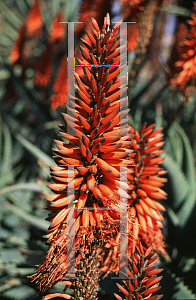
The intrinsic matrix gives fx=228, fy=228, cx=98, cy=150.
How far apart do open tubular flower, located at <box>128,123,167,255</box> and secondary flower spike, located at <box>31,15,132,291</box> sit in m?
0.13

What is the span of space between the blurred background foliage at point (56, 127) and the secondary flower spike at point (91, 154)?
0.24 m

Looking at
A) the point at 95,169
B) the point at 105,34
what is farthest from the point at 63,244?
the point at 105,34

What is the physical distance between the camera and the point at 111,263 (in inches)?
25.4

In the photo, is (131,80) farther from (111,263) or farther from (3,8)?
(3,8)

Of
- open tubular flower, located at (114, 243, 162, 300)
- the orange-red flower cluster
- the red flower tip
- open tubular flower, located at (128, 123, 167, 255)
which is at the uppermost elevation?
the red flower tip

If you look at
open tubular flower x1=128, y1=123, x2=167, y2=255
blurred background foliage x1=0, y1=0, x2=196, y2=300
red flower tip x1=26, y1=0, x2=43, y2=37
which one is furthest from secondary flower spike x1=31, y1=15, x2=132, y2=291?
red flower tip x1=26, y1=0, x2=43, y2=37

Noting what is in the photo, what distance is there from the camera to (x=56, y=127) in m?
1.40

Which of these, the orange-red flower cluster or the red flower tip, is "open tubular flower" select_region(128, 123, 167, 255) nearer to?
the orange-red flower cluster

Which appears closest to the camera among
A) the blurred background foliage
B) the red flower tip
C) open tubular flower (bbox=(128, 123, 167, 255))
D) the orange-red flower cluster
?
open tubular flower (bbox=(128, 123, 167, 255))

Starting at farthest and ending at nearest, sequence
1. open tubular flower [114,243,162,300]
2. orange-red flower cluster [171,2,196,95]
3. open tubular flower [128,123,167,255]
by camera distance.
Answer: orange-red flower cluster [171,2,196,95] → open tubular flower [128,123,167,255] → open tubular flower [114,243,162,300]

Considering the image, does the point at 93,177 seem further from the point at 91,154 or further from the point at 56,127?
the point at 56,127

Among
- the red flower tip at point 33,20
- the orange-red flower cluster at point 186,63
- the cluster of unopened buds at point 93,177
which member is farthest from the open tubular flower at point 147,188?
the red flower tip at point 33,20

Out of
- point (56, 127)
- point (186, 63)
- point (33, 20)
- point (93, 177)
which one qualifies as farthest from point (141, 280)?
point (33, 20)

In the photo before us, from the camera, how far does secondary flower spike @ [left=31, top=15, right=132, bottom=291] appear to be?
1.64 ft
